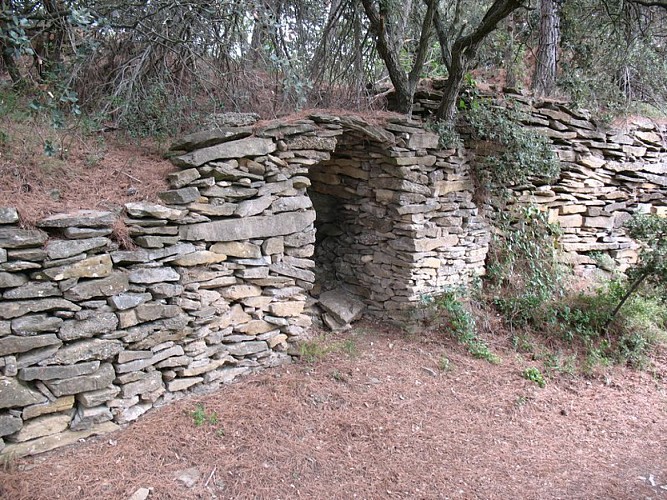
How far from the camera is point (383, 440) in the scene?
3953 millimetres

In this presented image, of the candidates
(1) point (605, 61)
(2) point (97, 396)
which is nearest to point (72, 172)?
(2) point (97, 396)

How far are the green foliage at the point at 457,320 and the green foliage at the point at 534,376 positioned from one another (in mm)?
354

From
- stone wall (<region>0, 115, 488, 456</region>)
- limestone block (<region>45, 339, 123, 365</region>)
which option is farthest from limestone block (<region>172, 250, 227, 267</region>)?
limestone block (<region>45, 339, 123, 365</region>)

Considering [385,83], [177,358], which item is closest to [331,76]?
[385,83]

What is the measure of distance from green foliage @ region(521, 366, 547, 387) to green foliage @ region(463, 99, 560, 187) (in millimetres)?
2231

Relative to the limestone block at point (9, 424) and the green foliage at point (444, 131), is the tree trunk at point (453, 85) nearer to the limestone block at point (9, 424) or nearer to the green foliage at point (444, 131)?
the green foliage at point (444, 131)

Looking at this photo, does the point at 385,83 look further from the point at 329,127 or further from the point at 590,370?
the point at 590,370

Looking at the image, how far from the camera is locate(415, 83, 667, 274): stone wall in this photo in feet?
20.8

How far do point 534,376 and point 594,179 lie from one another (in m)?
3.16

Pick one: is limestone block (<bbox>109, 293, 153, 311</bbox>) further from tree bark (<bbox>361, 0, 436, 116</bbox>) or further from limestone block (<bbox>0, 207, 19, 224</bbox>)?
tree bark (<bbox>361, 0, 436, 116</bbox>)

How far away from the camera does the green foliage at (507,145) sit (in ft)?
18.8

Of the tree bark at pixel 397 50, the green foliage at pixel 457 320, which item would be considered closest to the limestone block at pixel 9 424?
the green foliage at pixel 457 320

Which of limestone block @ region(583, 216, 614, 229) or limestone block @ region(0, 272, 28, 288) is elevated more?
limestone block @ region(583, 216, 614, 229)

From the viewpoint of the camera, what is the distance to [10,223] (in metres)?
3.11
